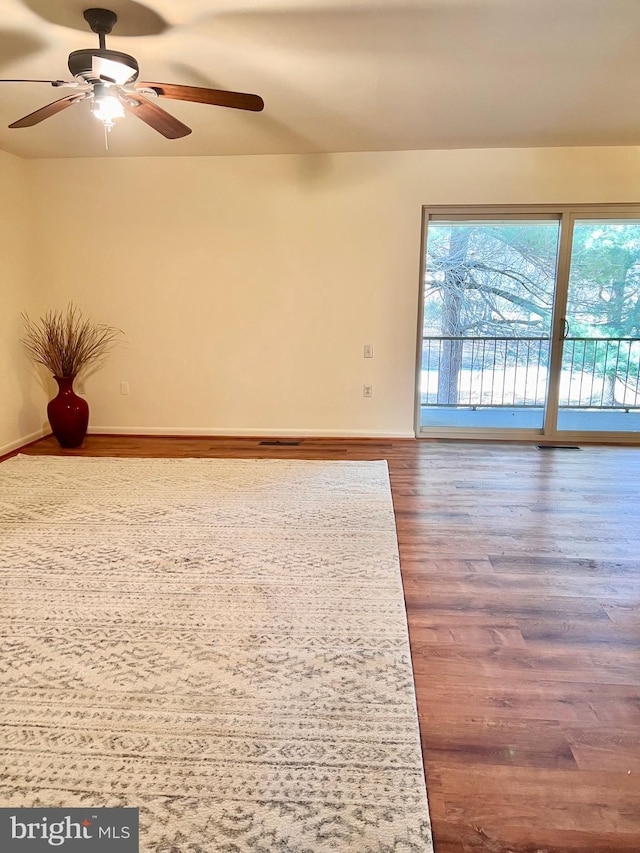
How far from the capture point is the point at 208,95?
2.28 meters

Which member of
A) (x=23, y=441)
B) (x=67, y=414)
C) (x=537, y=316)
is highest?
(x=537, y=316)

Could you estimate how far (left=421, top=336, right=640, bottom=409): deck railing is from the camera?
4.68m

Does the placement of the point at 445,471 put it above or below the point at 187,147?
below

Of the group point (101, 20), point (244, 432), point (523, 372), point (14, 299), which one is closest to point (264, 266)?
point (244, 432)

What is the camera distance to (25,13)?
215cm

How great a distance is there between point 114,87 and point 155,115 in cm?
26

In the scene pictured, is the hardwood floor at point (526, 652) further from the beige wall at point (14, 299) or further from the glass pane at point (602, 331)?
the beige wall at point (14, 299)

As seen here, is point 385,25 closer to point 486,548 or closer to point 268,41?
point 268,41

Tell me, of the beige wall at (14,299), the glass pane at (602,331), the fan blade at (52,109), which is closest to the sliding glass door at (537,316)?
the glass pane at (602,331)

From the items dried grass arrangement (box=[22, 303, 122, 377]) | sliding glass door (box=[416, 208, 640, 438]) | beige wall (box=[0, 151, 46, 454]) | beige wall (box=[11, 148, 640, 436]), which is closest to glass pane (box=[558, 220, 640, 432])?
sliding glass door (box=[416, 208, 640, 438])

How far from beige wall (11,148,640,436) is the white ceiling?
330mm

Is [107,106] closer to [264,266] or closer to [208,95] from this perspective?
[208,95]

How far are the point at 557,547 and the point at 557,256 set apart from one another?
2.85m

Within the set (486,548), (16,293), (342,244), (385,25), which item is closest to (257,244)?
(342,244)
